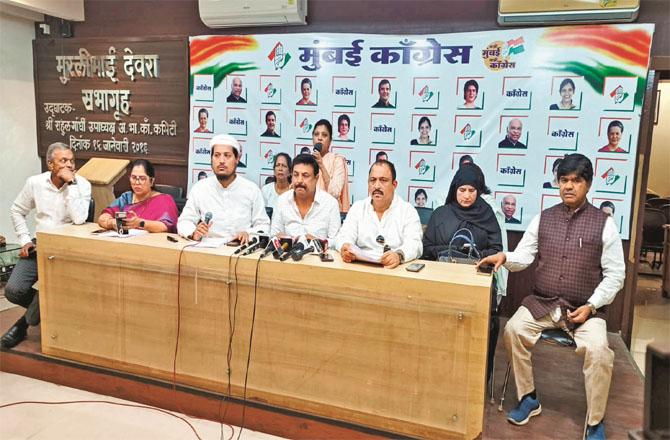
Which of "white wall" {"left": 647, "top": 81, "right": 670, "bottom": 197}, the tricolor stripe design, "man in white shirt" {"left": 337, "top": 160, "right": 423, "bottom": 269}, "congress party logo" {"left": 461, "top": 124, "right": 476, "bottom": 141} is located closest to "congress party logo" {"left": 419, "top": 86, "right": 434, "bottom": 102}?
"congress party logo" {"left": 461, "top": 124, "right": 476, "bottom": 141}

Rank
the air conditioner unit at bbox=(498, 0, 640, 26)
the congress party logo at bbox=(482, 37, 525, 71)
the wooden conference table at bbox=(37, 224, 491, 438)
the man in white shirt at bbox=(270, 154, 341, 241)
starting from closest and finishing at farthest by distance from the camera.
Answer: the wooden conference table at bbox=(37, 224, 491, 438) → the man in white shirt at bbox=(270, 154, 341, 241) → the air conditioner unit at bbox=(498, 0, 640, 26) → the congress party logo at bbox=(482, 37, 525, 71)

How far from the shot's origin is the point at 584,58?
135 inches

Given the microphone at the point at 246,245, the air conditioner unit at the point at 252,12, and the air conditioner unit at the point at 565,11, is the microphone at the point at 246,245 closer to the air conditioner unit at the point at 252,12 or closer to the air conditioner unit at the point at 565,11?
the air conditioner unit at the point at 252,12

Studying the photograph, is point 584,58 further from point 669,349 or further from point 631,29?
point 669,349

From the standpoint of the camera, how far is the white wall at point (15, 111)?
4895mm

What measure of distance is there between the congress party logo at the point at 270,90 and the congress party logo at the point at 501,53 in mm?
1733

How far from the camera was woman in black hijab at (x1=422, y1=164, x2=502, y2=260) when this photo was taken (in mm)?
2910

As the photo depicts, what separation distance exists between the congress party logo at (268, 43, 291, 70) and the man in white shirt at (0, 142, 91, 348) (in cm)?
178

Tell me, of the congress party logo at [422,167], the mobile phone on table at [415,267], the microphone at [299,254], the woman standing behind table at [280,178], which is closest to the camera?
the mobile phone on table at [415,267]

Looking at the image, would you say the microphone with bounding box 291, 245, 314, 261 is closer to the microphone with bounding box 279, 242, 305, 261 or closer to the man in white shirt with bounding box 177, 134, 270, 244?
the microphone with bounding box 279, 242, 305, 261

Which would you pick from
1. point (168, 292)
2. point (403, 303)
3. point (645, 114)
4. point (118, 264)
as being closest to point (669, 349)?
point (403, 303)

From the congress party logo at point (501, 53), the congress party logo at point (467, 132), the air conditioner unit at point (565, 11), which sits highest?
the air conditioner unit at point (565, 11)

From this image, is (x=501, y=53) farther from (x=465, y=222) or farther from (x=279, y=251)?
(x=279, y=251)

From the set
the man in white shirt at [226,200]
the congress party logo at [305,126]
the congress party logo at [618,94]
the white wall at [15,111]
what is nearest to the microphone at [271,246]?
the man in white shirt at [226,200]
